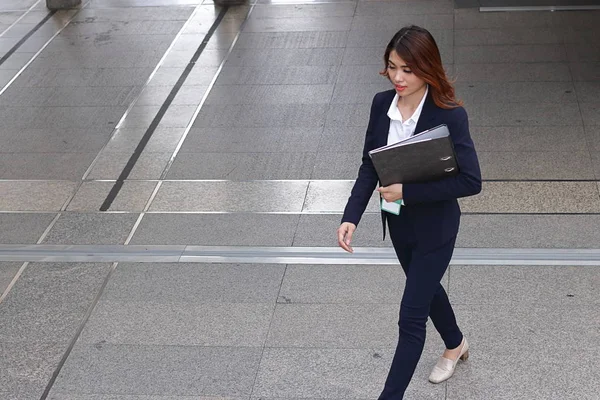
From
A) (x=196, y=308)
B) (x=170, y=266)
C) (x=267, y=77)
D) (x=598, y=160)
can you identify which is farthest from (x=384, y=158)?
(x=267, y=77)

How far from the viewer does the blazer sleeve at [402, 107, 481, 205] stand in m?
4.20

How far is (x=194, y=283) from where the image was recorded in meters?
6.17

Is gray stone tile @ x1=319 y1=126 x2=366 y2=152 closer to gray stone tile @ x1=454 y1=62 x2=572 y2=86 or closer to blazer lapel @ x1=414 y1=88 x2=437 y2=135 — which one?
gray stone tile @ x1=454 y1=62 x2=572 y2=86

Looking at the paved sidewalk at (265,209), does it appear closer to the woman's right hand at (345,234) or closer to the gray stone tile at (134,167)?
the gray stone tile at (134,167)

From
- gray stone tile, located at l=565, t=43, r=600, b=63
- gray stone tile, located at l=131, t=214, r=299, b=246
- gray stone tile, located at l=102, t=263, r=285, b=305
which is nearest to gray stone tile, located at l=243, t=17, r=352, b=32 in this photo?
gray stone tile, located at l=565, t=43, r=600, b=63

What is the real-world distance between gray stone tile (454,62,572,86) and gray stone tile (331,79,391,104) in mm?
739

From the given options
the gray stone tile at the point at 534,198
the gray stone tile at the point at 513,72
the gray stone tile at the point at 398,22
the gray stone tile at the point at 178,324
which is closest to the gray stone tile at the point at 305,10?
the gray stone tile at the point at 398,22

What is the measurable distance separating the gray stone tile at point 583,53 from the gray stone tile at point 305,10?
2722 millimetres

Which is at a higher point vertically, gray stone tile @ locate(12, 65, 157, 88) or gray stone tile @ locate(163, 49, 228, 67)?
gray stone tile @ locate(12, 65, 157, 88)

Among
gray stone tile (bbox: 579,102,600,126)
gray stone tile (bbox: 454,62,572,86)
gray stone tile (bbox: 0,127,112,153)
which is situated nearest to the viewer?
gray stone tile (bbox: 579,102,600,126)

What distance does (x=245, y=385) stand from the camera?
5.11 meters

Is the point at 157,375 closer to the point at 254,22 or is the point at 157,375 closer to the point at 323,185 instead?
A: the point at 323,185

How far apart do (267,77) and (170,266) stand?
3763mm

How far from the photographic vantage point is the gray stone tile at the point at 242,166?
7711 mm
